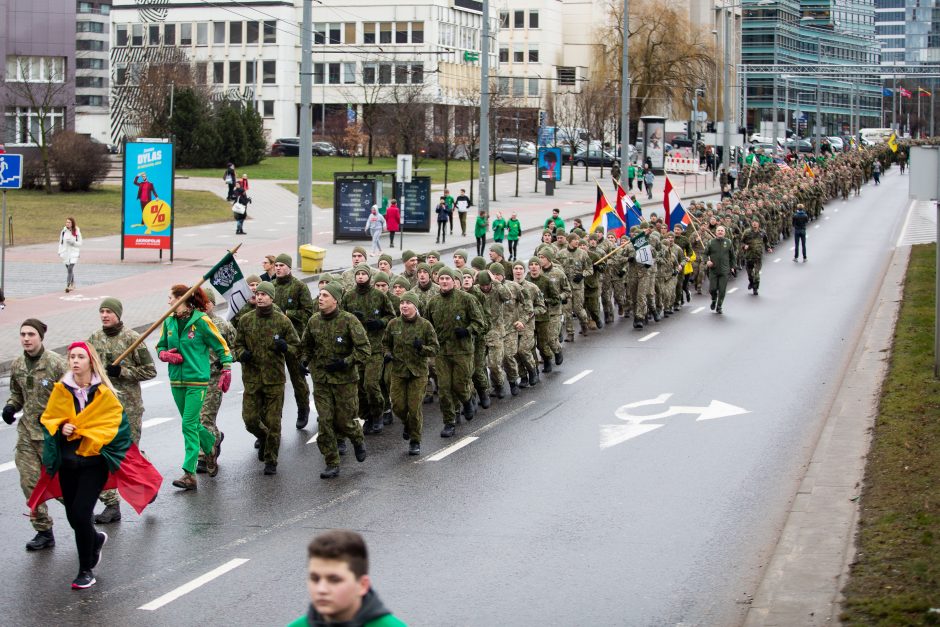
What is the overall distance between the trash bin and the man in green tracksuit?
9.89 metres

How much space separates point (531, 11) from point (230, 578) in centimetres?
10549

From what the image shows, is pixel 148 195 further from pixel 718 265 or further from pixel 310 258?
pixel 718 265

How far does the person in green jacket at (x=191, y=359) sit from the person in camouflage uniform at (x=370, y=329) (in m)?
2.77

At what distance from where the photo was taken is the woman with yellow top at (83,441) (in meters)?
9.31

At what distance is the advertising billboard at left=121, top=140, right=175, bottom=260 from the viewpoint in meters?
33.3

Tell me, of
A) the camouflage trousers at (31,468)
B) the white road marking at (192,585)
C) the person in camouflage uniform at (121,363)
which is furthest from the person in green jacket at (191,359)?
the white road marking at (192,585)

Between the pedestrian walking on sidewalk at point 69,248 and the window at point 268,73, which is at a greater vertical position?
the window at point 268,73

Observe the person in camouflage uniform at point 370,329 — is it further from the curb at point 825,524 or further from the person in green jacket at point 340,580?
the person in green jacket at point 340,580

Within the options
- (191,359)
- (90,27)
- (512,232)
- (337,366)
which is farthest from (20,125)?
(337,366)

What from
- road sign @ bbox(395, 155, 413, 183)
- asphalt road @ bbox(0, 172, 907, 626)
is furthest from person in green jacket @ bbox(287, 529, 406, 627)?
road sign @ bbox(395, 155, 413, 183)

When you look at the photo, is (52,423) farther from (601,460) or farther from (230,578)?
(601,460)

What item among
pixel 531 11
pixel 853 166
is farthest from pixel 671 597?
pixel 531 11

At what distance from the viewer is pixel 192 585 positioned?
30.9 feet

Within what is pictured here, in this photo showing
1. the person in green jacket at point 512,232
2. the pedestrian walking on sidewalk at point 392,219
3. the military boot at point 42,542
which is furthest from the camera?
the pedestrian walking on sidewalk at point 392,219
